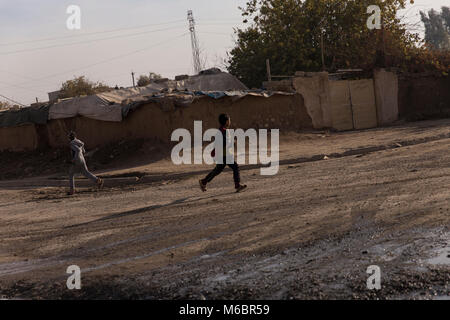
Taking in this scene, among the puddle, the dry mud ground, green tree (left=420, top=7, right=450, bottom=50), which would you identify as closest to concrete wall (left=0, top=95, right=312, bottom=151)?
the dry mud ground

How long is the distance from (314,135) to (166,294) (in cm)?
1759

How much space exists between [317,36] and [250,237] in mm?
26235

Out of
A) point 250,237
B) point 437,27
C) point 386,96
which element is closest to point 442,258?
point 250,237

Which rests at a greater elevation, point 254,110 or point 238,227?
point 254,110

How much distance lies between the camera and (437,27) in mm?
119250

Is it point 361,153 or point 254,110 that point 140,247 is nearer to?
point 361,153

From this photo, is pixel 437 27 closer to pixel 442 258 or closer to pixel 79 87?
pixel 79 87

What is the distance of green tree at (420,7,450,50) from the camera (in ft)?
362

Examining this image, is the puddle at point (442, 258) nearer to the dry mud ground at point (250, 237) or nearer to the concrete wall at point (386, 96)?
the dry mud ground at point (250, 237)

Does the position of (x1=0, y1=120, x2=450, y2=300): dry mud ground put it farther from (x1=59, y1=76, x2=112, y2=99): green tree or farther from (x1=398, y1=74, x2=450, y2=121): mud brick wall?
(x1=59, y1=76, x2=112, y2=99): green tree

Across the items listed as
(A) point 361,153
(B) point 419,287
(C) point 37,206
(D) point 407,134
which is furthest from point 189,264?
(D) point 407,134

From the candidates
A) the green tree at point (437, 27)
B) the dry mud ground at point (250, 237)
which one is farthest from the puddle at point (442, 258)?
the green tree at point (437, 27)

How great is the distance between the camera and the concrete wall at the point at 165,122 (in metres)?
19.6
